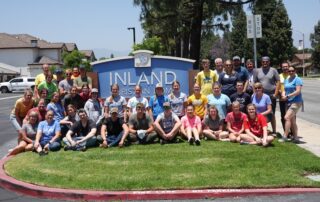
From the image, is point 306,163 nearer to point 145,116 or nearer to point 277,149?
point 277,149

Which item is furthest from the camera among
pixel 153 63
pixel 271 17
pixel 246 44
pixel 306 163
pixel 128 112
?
pixel 246 44

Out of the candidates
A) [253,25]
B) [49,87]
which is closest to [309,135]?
[253,25]

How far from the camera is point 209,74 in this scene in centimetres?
1202

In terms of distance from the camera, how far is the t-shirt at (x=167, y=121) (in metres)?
11.1

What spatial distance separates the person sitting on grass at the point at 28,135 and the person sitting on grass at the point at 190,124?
10.9 ft

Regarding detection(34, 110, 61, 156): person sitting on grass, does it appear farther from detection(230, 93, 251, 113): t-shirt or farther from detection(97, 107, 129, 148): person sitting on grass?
detection(230, 93, 251, 113): t-shirt

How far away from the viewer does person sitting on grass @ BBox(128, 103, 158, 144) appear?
36.4ft

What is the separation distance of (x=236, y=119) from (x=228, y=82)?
46.1 inches

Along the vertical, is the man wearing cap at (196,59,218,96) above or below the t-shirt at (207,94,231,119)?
above

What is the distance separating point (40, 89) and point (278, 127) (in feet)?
22.3

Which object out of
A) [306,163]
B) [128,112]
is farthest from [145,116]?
[306,163]

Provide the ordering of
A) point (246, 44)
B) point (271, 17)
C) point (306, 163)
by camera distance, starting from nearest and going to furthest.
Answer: point (306, 163) < point (271, 17) < point (246, 44)

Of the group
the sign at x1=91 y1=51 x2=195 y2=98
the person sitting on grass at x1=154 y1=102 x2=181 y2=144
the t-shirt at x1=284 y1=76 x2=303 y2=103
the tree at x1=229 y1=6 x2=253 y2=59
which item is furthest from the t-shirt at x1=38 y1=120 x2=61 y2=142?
the tree at x1=229 y1=6 x2=253 y2=59

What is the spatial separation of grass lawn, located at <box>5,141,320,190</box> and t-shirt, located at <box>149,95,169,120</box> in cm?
116
